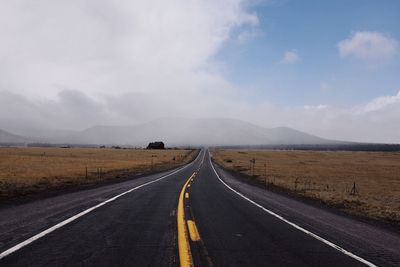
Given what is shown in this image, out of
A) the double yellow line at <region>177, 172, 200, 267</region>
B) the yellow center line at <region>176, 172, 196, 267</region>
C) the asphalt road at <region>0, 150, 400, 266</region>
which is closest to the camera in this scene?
the yellow center line at <region>176, 172, 196, 267</region>

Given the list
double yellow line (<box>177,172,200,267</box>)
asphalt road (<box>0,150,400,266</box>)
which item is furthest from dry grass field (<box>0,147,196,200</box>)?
double yellow line (<box>177,172,200,267</box>)

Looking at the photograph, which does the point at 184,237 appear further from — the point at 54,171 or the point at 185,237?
the point at 54,171

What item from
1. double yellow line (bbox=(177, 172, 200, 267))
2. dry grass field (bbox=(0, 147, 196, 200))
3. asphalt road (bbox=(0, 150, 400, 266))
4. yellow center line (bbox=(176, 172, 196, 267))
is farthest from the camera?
dry grass field (bbox=(0, 147, 196, 200))

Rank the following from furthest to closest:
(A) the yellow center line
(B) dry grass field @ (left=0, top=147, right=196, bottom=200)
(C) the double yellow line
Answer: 1. (B) dry grass field @ (left=0, top=147, right=196, bottom=200)
2. (C) the double yellow line
3. (A) the yellow center line

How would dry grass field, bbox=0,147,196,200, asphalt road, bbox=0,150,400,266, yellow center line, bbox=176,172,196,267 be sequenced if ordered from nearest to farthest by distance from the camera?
yellow center line, bbox=176,172,196,267 < asphalt road, bbox=0,150,400,266 < dry grass field, bbox=0,147,196,200

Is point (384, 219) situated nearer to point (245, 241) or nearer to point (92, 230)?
point (245, 241)

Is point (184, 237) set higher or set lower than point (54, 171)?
higher

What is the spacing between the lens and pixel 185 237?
827cm

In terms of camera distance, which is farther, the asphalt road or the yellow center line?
the asphalt road

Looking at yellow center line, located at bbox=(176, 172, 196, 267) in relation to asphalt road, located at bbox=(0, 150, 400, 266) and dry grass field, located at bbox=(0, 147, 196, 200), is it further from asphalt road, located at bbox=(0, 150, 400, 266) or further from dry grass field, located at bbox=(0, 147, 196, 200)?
dry grass field, located at bbox=(0, 147, 196, 200)

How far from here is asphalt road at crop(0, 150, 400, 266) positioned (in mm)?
6547

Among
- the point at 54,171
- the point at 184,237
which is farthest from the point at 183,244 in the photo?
the point at 54,171

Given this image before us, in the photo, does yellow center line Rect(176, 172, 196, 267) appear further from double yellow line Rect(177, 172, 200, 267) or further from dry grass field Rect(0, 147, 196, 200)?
dry grass field Rect(0, 147, 196, 200)

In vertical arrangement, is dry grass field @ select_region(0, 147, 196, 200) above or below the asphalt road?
below
